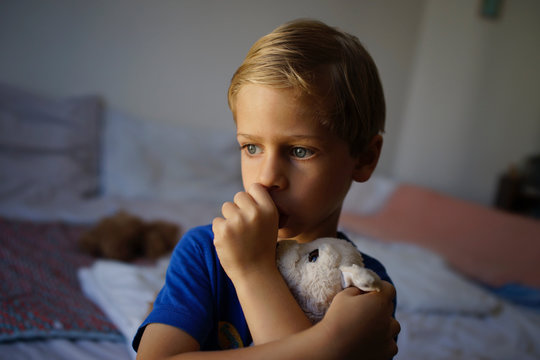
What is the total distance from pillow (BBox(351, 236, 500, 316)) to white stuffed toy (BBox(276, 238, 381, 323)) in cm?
79

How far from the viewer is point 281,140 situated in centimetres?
53

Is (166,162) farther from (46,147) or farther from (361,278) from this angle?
(361,278)

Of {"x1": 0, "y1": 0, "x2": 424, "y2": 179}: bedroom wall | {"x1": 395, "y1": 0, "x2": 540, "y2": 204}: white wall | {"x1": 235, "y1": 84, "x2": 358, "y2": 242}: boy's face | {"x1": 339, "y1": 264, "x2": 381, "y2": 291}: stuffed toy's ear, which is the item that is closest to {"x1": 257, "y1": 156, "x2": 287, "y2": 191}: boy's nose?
{"x1": 235, "y1": 84, "x2": 358, "y2": 242}: boy's face

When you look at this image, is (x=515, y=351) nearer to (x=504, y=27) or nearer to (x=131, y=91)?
(x=131, y=91)

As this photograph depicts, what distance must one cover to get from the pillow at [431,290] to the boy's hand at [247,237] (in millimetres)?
841

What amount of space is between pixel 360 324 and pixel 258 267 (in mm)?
130

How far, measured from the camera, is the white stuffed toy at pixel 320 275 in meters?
0.45

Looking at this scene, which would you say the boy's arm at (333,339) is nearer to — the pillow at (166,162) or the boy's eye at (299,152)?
the boy's eye at (299,152)

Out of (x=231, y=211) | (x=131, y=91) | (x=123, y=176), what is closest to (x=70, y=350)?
(x=231, y=211)

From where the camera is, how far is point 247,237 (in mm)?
465

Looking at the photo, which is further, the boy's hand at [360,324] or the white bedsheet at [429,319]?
the white bedsheet at [429,319]

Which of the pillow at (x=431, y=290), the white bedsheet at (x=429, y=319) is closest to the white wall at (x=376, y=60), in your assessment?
the white bedsheet at (x=429, y=319)

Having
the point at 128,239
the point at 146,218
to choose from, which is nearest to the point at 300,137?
the point at 128,239

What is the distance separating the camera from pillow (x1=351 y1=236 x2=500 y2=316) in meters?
1.18
